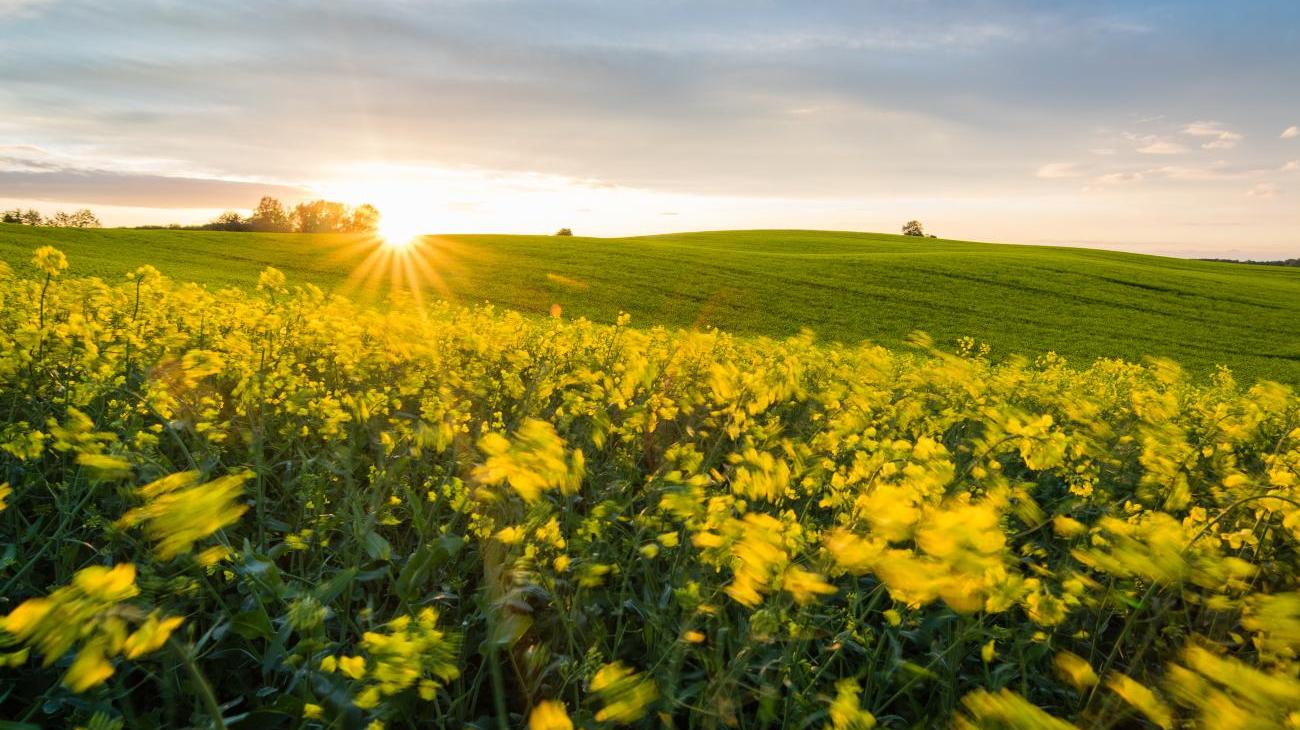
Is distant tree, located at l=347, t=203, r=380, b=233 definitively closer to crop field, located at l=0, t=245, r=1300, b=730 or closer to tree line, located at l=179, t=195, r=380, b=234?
tree line, located at l=179, t=195, r=380, b=234

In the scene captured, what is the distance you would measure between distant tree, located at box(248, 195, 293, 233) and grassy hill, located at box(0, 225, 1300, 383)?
55786 millimetres

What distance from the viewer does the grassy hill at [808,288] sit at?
2377cm

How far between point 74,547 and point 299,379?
4.47 feet

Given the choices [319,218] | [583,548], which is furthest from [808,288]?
[319,218]

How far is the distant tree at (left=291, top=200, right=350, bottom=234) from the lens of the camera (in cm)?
9256

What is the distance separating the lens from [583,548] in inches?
105

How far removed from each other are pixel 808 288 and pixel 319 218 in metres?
81.0

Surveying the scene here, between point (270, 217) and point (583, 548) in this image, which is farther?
point (270, 217)

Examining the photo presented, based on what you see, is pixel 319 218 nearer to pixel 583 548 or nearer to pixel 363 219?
pixel 363 219

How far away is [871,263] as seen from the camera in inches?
1432

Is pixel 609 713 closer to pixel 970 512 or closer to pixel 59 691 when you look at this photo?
pixel 970 512

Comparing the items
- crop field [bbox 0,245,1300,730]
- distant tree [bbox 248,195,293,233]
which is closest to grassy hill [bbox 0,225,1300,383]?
crop field [bbox 0,245,1300,730]

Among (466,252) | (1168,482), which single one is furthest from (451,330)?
(466,252)

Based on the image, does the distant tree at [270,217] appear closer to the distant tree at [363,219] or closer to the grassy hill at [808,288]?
the distant tree at [363,219]
